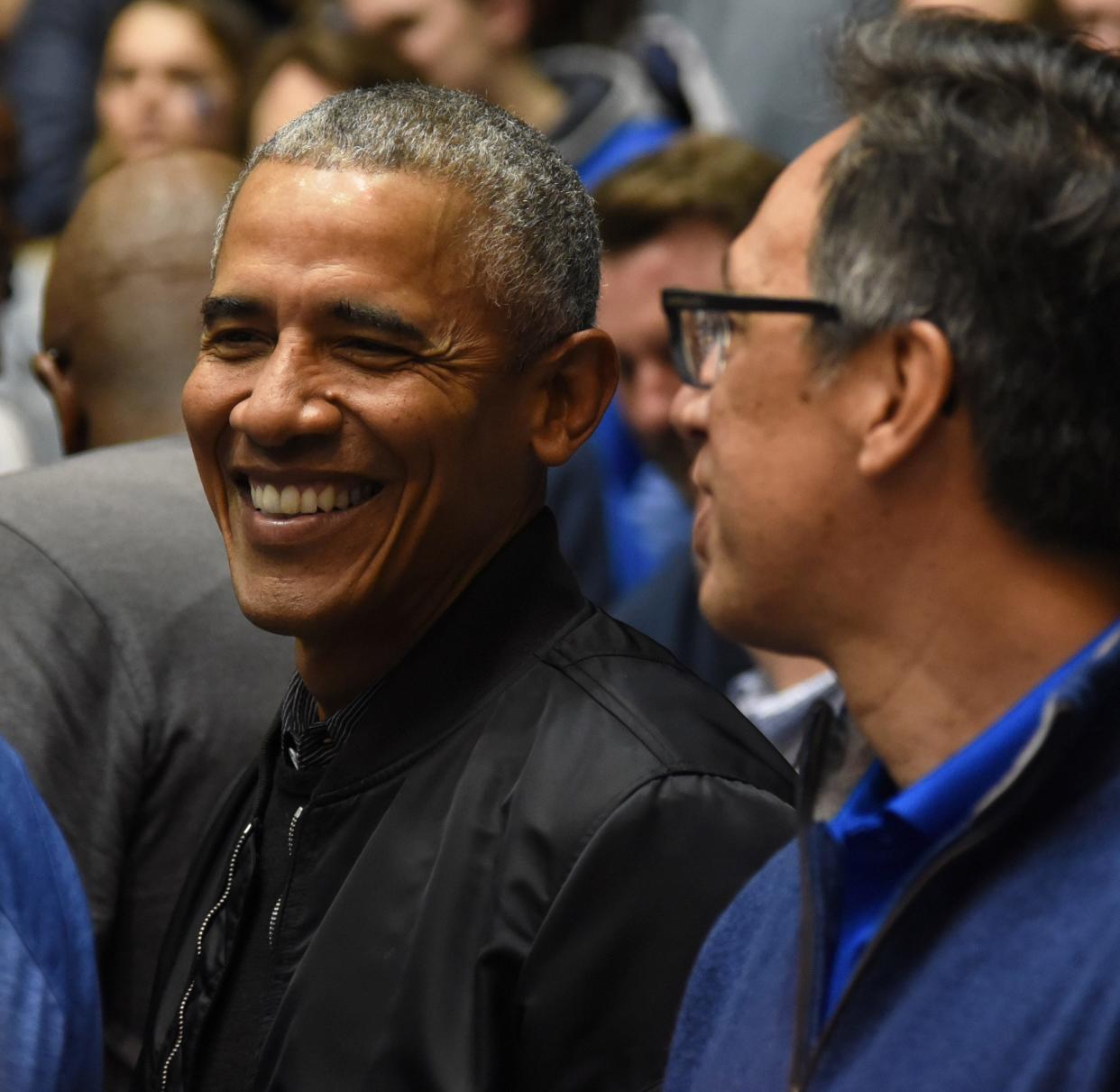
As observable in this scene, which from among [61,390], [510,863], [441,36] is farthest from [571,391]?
[441,36]

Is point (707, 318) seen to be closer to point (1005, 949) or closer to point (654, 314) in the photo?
point (1005, 949)

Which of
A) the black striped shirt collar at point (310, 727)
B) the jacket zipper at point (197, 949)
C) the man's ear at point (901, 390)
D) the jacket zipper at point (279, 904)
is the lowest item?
the jacket zipper at point (197, 949)

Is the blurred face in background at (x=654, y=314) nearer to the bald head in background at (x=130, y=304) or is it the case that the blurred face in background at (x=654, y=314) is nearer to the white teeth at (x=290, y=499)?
the bald head in background at (x=130, y=304)

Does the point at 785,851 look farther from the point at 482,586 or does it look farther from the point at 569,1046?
the point at 482,586

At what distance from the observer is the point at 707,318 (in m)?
Answer: 1.79

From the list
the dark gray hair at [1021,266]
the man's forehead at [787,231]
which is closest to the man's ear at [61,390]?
the man's forehead at [787,231]

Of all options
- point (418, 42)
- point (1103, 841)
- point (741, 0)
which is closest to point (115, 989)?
point (1103, 841)

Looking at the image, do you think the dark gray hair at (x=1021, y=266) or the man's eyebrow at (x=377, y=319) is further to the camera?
the man's eyebrow at (x=377, y=319)

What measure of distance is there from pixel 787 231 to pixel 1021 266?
23cm

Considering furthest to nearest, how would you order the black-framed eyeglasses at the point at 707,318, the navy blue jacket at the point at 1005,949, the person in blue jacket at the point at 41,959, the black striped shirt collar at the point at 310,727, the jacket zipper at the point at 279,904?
the black striped shirt collar at the point at 310,727
the jacket zipper at the point at 279,904
the person in blue jacket at the point at 41,959
the black-framed eyeglasses at the point at 707,318
the navy blue jacket at the point at 1005,949

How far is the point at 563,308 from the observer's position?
2.18 metres

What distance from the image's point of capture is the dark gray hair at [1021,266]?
143 centimetres

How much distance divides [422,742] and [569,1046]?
405mm

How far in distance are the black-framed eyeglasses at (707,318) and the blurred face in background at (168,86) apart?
4513 mm
